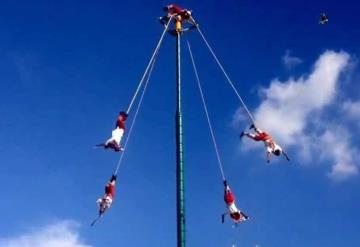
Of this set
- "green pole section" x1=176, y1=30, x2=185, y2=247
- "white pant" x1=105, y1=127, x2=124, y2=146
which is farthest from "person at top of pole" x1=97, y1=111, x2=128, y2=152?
"green pole section" x1=176, y1=30, x2=185, y2=247

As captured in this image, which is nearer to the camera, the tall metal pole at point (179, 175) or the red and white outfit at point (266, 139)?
the tall metal pole at point (179, 175)

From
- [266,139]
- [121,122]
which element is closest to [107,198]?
[121,122]

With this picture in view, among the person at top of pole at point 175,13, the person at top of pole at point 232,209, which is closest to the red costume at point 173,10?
the person at top of pole at point 175,13

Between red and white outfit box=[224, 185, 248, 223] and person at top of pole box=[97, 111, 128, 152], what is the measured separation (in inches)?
205

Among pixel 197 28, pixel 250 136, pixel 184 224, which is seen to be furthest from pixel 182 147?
pixel 197 28

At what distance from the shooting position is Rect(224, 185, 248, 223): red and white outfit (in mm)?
27078

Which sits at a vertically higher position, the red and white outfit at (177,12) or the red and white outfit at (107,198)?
the red and white outfit at (177,12)

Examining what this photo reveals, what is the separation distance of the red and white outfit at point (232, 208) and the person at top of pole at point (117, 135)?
521 centimetres

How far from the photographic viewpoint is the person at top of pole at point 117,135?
87.7 feet

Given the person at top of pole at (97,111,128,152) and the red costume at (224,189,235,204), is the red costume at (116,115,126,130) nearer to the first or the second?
the person at top of pole at (97,111,128,152)

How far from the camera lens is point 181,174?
24.2 metres

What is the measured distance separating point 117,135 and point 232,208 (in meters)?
6.15

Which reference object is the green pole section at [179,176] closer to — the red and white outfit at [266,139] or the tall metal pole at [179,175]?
the tall metal pole at [179,175]

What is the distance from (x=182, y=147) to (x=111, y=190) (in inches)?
165
